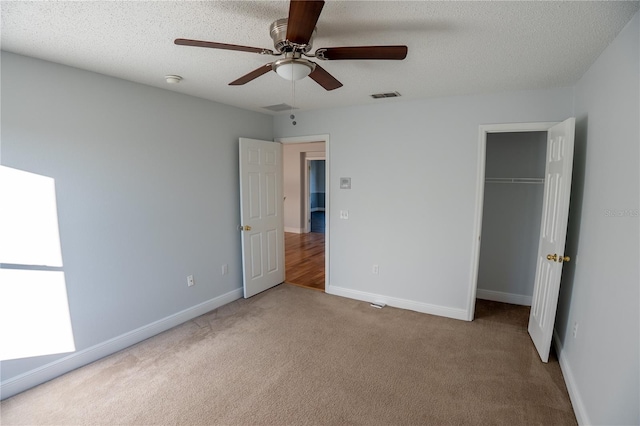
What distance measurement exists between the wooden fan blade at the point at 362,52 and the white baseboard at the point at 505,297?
3.53m

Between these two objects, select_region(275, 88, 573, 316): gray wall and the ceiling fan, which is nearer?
the ceiling fan

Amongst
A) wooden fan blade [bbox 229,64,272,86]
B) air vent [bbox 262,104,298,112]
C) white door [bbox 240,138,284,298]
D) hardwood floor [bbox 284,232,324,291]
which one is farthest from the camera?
hardwood floor [bbox 284,232,324,291]

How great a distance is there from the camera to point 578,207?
246cm

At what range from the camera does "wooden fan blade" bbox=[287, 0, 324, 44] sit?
114cm

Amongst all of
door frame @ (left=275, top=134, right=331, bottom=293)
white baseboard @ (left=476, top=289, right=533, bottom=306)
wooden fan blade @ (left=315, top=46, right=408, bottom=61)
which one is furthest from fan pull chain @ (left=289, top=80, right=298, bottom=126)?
white baseboard @ (left=476, top=289, right=533, bottom=306)

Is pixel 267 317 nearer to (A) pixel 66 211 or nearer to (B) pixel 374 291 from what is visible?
(B) pixel 374 291

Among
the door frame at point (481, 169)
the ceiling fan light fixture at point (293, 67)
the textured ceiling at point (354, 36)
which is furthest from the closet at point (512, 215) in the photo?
the ceiling fan light fixture at point (293, 67)

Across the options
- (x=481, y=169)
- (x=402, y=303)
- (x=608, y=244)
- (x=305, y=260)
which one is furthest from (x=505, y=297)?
(x=305, y=260)

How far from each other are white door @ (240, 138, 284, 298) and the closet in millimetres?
2737

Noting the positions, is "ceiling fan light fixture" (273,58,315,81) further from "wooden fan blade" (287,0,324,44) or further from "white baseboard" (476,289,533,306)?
"white baseboard" (476,289,533,306)

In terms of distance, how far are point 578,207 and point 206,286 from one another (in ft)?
12.1

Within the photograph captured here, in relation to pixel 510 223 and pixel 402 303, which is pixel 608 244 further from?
pixel 402 303

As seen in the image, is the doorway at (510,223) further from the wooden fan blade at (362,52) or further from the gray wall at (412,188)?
the wooden fan blade at (362,52)

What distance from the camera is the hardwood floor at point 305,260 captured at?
184 inches
